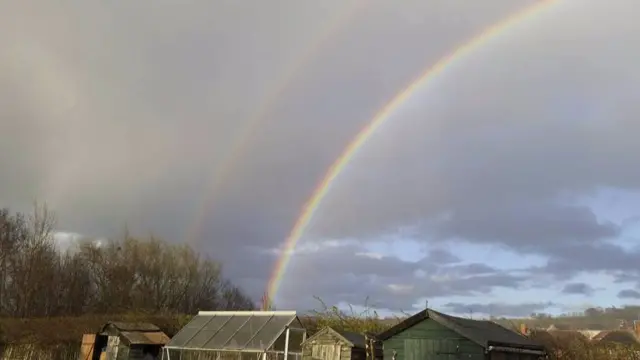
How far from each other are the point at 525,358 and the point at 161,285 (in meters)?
51.4

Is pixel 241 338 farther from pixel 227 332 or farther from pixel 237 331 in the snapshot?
pixel 227 332

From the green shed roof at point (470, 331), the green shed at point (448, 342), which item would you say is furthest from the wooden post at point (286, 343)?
the green shed roof at point (470, 331)

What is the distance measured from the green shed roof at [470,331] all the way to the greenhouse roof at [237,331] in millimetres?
8077

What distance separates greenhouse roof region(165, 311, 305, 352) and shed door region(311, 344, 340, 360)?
7.54 ft

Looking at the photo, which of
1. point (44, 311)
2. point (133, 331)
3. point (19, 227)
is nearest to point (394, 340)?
point (133, 331)

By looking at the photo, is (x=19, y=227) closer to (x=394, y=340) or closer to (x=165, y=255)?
(x=165, y=255)

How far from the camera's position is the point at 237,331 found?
2642 cm

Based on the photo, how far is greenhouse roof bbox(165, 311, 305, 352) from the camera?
24.9 metres

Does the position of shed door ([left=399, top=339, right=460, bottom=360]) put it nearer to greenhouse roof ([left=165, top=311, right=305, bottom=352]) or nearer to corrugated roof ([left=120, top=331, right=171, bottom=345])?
greenhouse roof ([left=165, top=311, right=305, bottom=352])

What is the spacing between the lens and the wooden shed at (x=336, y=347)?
2169cm

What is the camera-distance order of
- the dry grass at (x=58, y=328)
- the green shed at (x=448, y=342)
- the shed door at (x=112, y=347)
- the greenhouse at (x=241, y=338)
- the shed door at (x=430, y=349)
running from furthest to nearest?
the dry grass at (x=58, y=328)
the shed door at (x=112, y=347)
the greenhouse at (x=241, y=338)
the shed door at (x=430, y=349)
the green shed at (x=448, y=342)

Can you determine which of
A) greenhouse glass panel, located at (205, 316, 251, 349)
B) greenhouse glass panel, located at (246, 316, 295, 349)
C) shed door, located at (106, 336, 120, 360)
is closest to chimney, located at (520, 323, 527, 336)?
greenhouse glass panel, located at (246, 316, 295, 349)

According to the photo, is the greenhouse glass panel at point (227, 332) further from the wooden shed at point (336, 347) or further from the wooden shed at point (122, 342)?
the wooden shed at point (336, 347)

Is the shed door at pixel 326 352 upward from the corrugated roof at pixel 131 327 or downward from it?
downward
